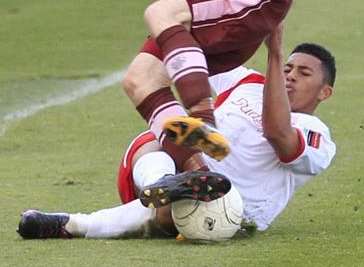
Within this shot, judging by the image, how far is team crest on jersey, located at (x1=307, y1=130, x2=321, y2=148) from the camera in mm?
7094

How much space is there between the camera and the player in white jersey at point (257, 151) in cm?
684

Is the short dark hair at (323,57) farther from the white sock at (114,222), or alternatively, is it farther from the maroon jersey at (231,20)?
the white sock at (114,222)

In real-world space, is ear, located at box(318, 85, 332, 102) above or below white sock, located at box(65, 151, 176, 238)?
above

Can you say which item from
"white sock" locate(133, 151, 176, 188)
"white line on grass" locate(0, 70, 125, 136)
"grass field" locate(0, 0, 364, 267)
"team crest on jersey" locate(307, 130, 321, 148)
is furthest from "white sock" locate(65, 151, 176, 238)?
"white line on grass" locate(0, 70, 125, 136)

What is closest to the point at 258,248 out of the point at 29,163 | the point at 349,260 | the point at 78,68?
the point at 349,260

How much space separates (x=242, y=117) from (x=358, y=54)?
15.7 metres

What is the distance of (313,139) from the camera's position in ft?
23.4

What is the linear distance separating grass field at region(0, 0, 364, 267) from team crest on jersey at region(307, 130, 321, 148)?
0.49 metres

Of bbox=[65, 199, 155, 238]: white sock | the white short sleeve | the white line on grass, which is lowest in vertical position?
the white line on grass

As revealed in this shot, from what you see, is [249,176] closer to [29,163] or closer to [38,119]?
[29,163]

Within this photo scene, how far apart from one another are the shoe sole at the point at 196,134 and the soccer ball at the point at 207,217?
3.02 feet

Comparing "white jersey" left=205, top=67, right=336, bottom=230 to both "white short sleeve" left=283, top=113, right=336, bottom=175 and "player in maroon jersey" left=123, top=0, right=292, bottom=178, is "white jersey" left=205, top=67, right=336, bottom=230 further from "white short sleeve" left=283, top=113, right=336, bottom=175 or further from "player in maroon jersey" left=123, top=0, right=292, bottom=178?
"player in maroon jersey" left=123, top=0, right=292, bottom=178

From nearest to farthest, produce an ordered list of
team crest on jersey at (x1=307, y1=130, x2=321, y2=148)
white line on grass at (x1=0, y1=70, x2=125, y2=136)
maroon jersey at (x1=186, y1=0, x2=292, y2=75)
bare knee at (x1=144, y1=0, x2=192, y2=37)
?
bare knee at (x1=144, y1=0, x2=192, y2=37) → maroon jersey at (x1=186, y1=0, x2=292, y2=75) → team crest on jersey at (x1=307, y1=130, x2=321, y2=148) → white line on grass at (x1=0, y1=70, x2=125, y2=136)

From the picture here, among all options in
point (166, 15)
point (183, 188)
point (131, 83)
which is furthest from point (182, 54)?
point (183, 188)
